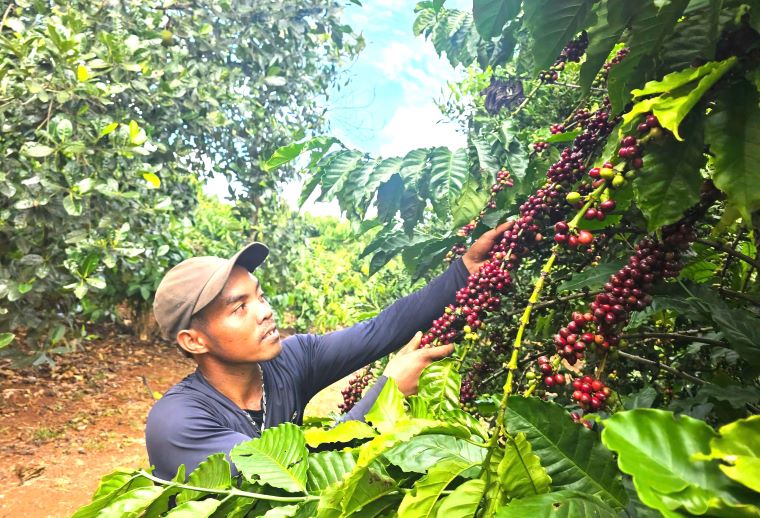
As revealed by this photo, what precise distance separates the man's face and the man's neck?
56 mm

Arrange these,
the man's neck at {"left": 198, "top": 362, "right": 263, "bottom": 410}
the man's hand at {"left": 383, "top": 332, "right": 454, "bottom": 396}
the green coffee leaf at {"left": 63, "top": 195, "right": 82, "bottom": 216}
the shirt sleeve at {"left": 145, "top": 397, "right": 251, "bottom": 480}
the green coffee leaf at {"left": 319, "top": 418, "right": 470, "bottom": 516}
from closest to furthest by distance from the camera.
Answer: the green coffee leaf at {"left": 319, "top": 418, "right": 470, "bottom": 516}
the man's hand at {"left": 383, "top": 332, "right": 454, "bottom": 396}
the shirt sleeve at {"left": 145, "top": 397, "right": 251, "bottom": 480}
the man's neck at {"left": 198, "top": 362, "right": 263, "bottom": 410}
the green coffee leaf at {"left": 63, "top": 195, "right": 82, "bottom": 216}

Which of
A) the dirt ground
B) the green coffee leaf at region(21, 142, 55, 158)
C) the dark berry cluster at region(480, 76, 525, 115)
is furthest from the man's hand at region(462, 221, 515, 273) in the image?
the green coffee leaf at region(21, 142, 55, 158)

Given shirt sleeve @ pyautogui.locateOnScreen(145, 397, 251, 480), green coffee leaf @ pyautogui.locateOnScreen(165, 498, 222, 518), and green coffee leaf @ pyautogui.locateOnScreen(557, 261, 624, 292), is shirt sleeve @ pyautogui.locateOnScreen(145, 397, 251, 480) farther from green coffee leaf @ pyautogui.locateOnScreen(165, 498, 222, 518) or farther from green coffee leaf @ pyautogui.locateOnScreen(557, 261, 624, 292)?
green coffee leaf @ pyautogui.locateOnScreen(557, 261, 624, 292)

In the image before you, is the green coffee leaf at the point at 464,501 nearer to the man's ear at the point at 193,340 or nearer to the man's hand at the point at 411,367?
the man's hand at the point at 411,367

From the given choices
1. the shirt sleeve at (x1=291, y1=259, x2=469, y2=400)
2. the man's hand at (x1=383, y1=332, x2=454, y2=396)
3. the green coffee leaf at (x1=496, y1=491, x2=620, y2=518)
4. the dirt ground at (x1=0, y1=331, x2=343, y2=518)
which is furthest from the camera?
the dirt ground at (x1=0, y1=331, x2=343, y2=518)

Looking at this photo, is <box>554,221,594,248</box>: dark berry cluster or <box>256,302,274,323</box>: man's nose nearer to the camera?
<box>554,221,594,248</box>: dark berry cluster

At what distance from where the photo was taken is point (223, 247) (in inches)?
251

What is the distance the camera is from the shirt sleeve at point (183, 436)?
1495 millimetres

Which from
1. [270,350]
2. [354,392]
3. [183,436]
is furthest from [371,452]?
[270,350]

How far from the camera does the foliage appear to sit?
3.43 metres

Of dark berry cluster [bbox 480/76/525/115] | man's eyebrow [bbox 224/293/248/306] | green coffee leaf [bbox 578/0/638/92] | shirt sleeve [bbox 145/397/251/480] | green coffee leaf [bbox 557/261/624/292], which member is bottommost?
shirt sleeve [bbox 145/397/251/480]

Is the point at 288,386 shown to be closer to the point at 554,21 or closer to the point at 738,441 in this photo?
the point at 554,21

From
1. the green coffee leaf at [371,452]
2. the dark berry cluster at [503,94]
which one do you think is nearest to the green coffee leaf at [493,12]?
the green coffee leaf at [371,452]

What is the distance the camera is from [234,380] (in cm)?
193
